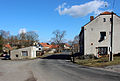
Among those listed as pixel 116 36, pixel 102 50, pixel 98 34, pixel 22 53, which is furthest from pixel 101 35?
pixel 22 53

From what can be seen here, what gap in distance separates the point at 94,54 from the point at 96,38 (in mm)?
3319

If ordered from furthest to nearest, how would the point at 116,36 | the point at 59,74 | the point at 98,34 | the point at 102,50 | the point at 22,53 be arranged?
the point at 22,53 → the point at 98,34 → the point at 102,50 → the point at 116,36 → the point at 59,74

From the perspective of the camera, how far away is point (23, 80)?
10.1m

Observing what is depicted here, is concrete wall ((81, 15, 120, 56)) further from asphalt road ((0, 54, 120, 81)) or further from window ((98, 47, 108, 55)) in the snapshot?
asphalt road ((0, 54, 120, 81))

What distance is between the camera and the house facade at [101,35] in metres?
29.2

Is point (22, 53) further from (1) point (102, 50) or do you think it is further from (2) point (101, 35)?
(2) point (101, 35)

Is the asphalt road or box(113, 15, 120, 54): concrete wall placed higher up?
box(113, 15, 120, 54): concrete wall

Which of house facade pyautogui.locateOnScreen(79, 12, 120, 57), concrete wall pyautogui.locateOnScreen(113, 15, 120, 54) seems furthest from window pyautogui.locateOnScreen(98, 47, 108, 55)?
concrete wall pyautogui.locateOnScreen(113, 15, 120, 54)

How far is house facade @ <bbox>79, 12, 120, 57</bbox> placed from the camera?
29.2 metres

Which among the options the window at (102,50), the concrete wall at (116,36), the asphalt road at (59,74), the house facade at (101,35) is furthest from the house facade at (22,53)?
the asphalt road at (59,74)

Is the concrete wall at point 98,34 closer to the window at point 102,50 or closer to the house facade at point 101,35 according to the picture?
the house facade at point 101,35

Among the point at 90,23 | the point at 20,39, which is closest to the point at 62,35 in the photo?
the point at 20,39

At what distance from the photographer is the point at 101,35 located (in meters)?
29.8

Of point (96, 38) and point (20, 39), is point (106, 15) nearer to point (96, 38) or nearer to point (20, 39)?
point (96, 38)
